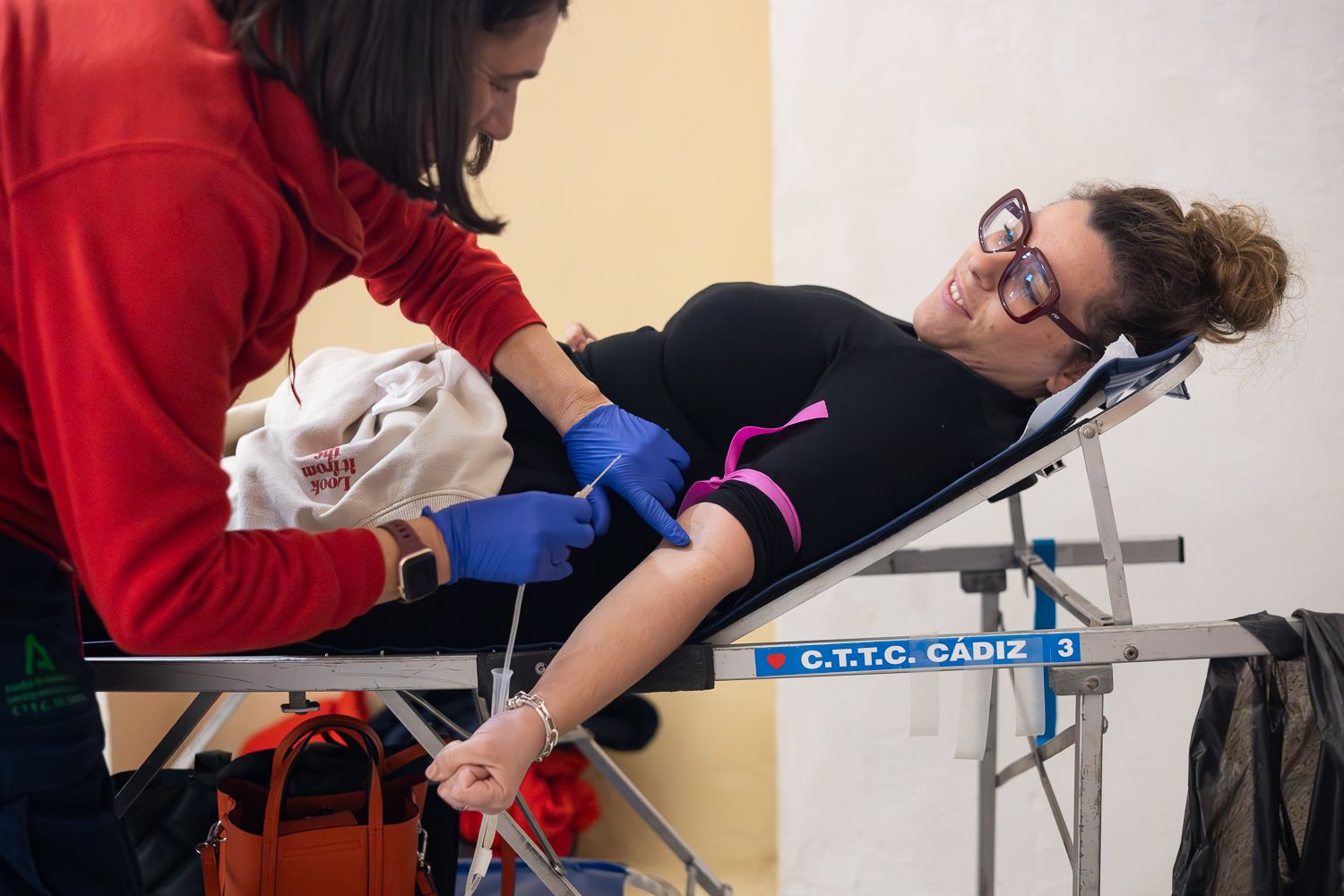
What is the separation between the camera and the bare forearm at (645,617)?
107 cm

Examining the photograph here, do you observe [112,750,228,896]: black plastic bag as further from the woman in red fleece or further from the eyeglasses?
the eyeglasses

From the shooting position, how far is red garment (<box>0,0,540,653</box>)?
0.71m

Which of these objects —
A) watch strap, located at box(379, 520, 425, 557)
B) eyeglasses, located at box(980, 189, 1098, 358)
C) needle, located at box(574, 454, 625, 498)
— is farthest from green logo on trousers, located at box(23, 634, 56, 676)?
Answer: eyeglasses, located at box(980, 189, 1098, 358)

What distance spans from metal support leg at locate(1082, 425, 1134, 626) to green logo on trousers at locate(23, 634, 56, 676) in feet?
3.45

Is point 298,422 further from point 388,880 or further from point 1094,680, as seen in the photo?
point 1094,680

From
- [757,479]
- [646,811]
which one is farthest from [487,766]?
[646,811]

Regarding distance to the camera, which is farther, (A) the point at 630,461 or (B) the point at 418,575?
(A) the point at 630,461

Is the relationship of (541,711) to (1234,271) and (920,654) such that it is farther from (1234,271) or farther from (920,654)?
(1234,271)

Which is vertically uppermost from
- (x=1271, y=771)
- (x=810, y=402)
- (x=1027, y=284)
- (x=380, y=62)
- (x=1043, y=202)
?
(x=380, y=62)

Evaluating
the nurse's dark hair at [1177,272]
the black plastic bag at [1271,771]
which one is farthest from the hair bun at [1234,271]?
the black plastic bag at [1271,771]

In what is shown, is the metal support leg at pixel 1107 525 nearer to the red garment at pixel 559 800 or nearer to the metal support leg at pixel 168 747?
the metal support leg at pixel 168 747

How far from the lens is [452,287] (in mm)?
1310

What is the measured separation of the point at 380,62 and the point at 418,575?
1.45 feet

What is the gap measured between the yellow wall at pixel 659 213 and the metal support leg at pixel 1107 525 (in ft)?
3.94
